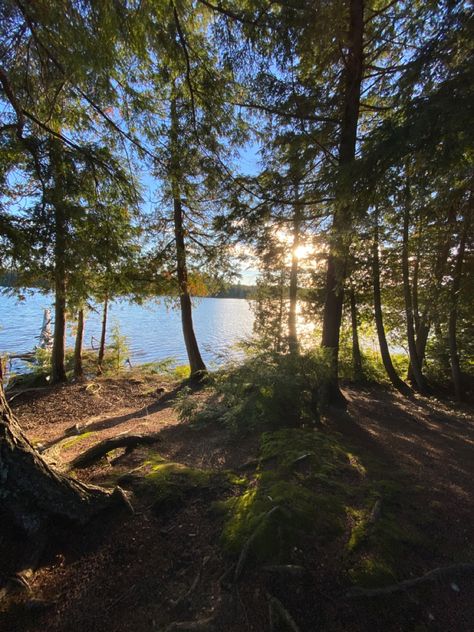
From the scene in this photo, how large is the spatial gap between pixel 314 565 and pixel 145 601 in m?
1.02

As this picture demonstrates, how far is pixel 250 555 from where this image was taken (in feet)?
6.31

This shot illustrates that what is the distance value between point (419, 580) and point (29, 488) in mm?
2483

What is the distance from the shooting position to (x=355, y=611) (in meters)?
1.64

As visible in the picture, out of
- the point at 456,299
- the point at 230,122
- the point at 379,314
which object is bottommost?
the point at 379,314

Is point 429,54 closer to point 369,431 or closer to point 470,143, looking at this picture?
point 470,143

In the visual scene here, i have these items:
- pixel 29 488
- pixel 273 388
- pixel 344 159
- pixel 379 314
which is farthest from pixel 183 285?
pixel 29 488

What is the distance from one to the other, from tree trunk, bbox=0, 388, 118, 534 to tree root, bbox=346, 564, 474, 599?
6.01 feet

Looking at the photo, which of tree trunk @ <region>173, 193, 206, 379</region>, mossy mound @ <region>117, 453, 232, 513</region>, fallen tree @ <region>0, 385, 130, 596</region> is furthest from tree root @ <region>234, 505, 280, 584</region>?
tree trunk @ <region>173, 193, 206, 379</region>

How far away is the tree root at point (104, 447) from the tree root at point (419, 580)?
2778 millimetres

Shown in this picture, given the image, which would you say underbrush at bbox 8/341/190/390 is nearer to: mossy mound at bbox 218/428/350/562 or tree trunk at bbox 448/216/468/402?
mossy mound at bbox 218/428/350/562

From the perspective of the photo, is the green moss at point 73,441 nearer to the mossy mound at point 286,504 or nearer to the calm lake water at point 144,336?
the mossy mound at point 286,504

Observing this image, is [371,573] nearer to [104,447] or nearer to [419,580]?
[419,580]

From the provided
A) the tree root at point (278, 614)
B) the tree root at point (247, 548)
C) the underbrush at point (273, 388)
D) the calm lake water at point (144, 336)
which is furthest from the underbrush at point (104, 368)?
the tree root at point (278, 614)

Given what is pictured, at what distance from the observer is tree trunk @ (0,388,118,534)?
72.9 inches
